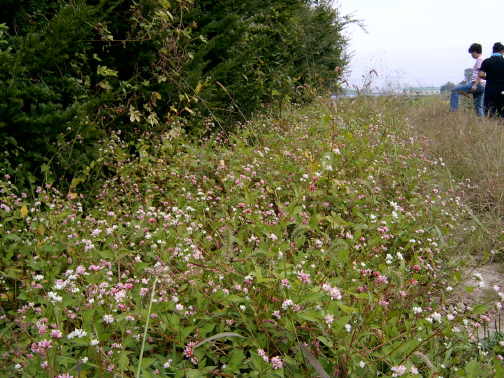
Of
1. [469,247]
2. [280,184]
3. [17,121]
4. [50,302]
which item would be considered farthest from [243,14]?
[50,302]

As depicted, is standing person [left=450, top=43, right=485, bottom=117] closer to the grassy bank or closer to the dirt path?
the grassy bank

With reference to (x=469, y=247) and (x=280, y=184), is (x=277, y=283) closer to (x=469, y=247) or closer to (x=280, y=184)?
(x=280, y=184)

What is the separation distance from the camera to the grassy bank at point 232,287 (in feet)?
5.69

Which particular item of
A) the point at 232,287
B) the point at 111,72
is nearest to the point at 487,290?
the point at 232,287

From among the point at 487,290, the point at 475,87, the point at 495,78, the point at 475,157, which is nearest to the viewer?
the point at 487,290

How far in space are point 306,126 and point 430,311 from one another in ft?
13.3

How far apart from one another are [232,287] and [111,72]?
9.14ft

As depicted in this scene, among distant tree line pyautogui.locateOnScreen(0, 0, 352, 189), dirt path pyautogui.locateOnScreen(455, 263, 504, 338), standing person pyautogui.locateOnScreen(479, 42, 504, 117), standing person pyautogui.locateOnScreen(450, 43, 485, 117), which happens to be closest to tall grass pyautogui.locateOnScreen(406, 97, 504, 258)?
dirt path pyautogui.locateOnScreen(455, 263, 504, 338)

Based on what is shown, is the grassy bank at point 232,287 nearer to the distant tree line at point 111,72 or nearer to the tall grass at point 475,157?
the tall grass at point 475,157

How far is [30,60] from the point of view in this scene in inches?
127

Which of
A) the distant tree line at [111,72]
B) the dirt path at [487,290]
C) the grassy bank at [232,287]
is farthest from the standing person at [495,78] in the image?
the dirt path at [487,290]

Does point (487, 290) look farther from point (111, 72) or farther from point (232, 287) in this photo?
point (111, 72)

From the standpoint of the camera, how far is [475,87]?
9.23 m

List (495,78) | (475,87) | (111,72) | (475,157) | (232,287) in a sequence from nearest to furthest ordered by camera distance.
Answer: (232,287) < (111,72) < (475,157) < (495,78) < (475,87)
